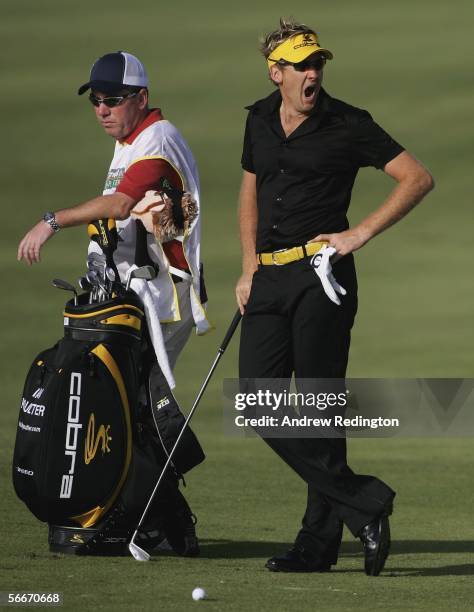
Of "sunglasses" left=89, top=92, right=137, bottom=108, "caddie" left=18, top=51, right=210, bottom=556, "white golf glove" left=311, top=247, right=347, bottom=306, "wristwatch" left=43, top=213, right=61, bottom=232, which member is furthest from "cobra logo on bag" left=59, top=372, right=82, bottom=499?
"sunglasses" left=89, top=92, right=137, bottom=108

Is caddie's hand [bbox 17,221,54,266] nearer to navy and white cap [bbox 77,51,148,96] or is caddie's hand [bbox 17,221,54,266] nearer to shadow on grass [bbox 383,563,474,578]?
navy and white cap [bbox 77,51,148,96]

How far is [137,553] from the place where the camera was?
260 inches

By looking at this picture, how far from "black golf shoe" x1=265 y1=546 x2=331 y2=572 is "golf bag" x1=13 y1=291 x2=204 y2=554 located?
598 mm

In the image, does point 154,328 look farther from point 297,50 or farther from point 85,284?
point 297,50

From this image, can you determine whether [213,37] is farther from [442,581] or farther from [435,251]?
[442,581]

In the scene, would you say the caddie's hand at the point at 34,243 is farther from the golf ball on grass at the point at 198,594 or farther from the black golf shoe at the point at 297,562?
the golf ball on grass at the point at 198,594

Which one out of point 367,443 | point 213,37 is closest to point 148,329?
point 367,443

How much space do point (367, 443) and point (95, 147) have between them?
30.5 ft

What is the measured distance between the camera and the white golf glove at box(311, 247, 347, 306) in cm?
620

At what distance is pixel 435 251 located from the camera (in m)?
15.7

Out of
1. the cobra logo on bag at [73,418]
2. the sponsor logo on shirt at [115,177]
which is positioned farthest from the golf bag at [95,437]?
the sponsor logo on shirt at [115,177]

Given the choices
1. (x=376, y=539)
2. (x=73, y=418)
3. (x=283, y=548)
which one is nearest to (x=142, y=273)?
(x=73, y=418)

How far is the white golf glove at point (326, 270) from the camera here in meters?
6.20

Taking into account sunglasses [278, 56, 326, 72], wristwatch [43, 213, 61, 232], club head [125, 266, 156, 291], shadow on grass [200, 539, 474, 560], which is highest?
sunglasses [278, 56, 326, 72]
